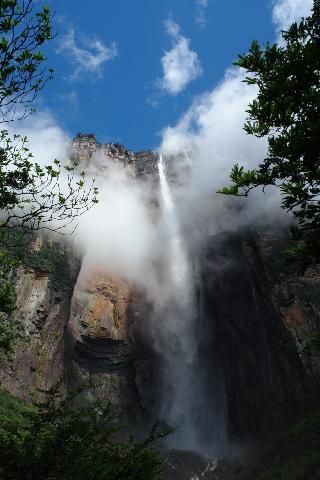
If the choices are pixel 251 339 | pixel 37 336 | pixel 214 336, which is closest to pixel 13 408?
pixel 37 336

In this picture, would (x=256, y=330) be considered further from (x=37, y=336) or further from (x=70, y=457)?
(x=70, y=457)

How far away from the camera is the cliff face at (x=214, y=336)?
133 ft

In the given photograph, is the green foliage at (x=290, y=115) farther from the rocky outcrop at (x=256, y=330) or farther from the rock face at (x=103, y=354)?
the rock face at (x=103, y=354)

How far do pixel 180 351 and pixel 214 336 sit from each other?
5180mm

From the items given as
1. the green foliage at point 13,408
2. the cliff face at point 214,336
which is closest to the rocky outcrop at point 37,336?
the cliff face at point 214,336

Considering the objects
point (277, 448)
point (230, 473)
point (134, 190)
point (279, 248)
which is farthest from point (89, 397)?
point (134, 190)

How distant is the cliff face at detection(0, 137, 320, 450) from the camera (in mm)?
40406

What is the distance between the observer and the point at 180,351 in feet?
173

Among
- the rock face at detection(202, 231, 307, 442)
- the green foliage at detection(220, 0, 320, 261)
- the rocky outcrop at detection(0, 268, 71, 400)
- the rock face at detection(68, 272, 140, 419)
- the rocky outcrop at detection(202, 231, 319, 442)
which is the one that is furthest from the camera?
the rock face at detection(68, 272, 140, 419)

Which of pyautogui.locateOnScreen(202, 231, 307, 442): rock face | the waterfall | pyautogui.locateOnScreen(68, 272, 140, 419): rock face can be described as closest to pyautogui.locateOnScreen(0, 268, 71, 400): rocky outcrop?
pyautogui.locateOnScreen(68, 272, 140, 419): rock face

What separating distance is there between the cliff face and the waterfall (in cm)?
159

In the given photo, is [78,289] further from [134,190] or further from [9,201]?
[9,201]

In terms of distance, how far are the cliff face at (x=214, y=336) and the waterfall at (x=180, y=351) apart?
5.20ft

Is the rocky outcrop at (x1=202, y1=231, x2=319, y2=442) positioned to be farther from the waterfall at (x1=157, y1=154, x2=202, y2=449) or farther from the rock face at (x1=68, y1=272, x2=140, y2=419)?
the rock face at (x1=68, y1=272, x2=140, y2=419)
